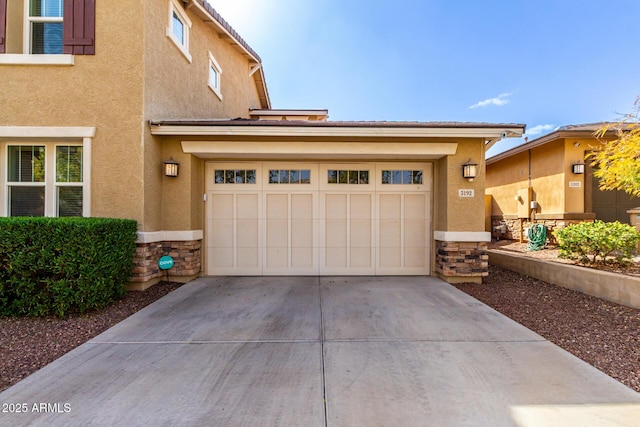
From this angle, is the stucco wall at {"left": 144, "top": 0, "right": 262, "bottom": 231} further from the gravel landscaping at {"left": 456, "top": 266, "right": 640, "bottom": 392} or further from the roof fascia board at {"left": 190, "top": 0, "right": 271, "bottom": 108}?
the gravel landscaping at {"left": 456, "top": 266, "right": 640, "bottom": 392}

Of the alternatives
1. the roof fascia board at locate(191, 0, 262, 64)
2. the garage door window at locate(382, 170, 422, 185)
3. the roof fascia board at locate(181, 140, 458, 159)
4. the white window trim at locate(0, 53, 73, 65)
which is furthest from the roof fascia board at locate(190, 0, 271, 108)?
the garage door window at locate(382, 170, 422, 185)

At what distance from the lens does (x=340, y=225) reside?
21.4ft

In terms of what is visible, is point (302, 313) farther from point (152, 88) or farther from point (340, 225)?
point (152, 88)

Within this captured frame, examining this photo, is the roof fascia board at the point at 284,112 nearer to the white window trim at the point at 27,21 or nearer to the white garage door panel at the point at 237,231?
the white garage door panel at the point at 237,231

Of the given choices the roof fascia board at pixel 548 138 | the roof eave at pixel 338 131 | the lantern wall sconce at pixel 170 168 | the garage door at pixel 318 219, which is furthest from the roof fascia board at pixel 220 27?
the roof fascia board at pixel 548 138

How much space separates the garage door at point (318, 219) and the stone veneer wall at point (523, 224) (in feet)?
18.0

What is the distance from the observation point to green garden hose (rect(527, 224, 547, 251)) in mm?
8688

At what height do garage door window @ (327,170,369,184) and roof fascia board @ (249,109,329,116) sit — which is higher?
roof fascia board @ (249,109,329,116)

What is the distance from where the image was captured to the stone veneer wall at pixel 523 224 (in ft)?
28.7

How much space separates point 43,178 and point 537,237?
12.5m

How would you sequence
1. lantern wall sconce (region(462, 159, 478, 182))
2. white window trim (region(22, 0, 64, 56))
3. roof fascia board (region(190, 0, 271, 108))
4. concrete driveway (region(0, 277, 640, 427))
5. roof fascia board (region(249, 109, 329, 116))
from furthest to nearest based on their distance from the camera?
roof fascia board (region(249, 109, 329, 116))
roof fascia board (region(190, 0, 271, 108))
lantern wall sconce (region(462, 159, 478, 182))
white window trim (region(22, 0, 64, 56))
concrete driveway (region(0, 277, 640, 427))

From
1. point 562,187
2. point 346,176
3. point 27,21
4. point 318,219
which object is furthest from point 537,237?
point 27,21

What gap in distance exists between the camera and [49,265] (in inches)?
157

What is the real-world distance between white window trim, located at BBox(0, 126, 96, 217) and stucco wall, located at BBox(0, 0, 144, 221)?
0.31 ft
